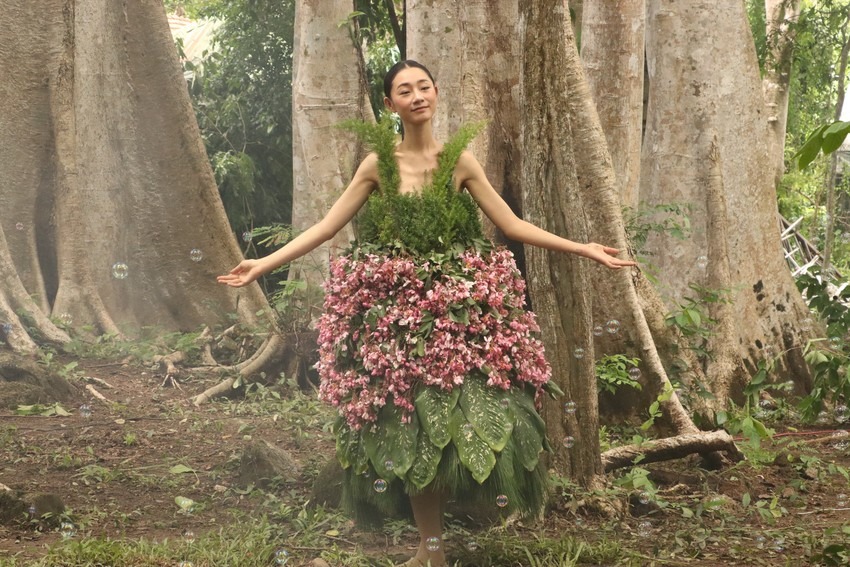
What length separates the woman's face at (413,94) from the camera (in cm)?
386

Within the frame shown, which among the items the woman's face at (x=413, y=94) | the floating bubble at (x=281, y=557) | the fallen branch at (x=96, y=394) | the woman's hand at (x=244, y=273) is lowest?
the floating bubble at (x=281, y=557)

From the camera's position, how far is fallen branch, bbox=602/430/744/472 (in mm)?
5348

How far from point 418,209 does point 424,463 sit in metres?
0.90

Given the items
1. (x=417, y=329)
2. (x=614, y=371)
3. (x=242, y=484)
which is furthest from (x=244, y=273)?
(x=614, y=371)

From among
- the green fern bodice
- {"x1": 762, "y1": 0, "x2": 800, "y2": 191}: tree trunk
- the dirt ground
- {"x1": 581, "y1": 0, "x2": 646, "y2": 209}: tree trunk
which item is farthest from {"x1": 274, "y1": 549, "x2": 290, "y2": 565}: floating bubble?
{"x1": 762, "y1": 0, "x2": 800, "y2": 191}: tree trunk

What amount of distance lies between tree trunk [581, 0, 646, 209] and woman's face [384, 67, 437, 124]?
151 inches

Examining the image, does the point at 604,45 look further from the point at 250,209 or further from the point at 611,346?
the point at 250,209

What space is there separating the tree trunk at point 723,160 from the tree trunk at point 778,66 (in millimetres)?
3824

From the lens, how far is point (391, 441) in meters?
3.80

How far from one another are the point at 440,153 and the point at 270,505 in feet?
6.64

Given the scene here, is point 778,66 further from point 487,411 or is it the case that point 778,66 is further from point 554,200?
point 487,411

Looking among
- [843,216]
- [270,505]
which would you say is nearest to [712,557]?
[270,505]

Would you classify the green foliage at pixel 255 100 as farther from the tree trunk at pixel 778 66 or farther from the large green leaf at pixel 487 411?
the large green leaf at pixel 487 411

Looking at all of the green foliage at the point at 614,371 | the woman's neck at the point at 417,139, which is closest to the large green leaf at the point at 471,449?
the woman's neck at the point at 417,139
